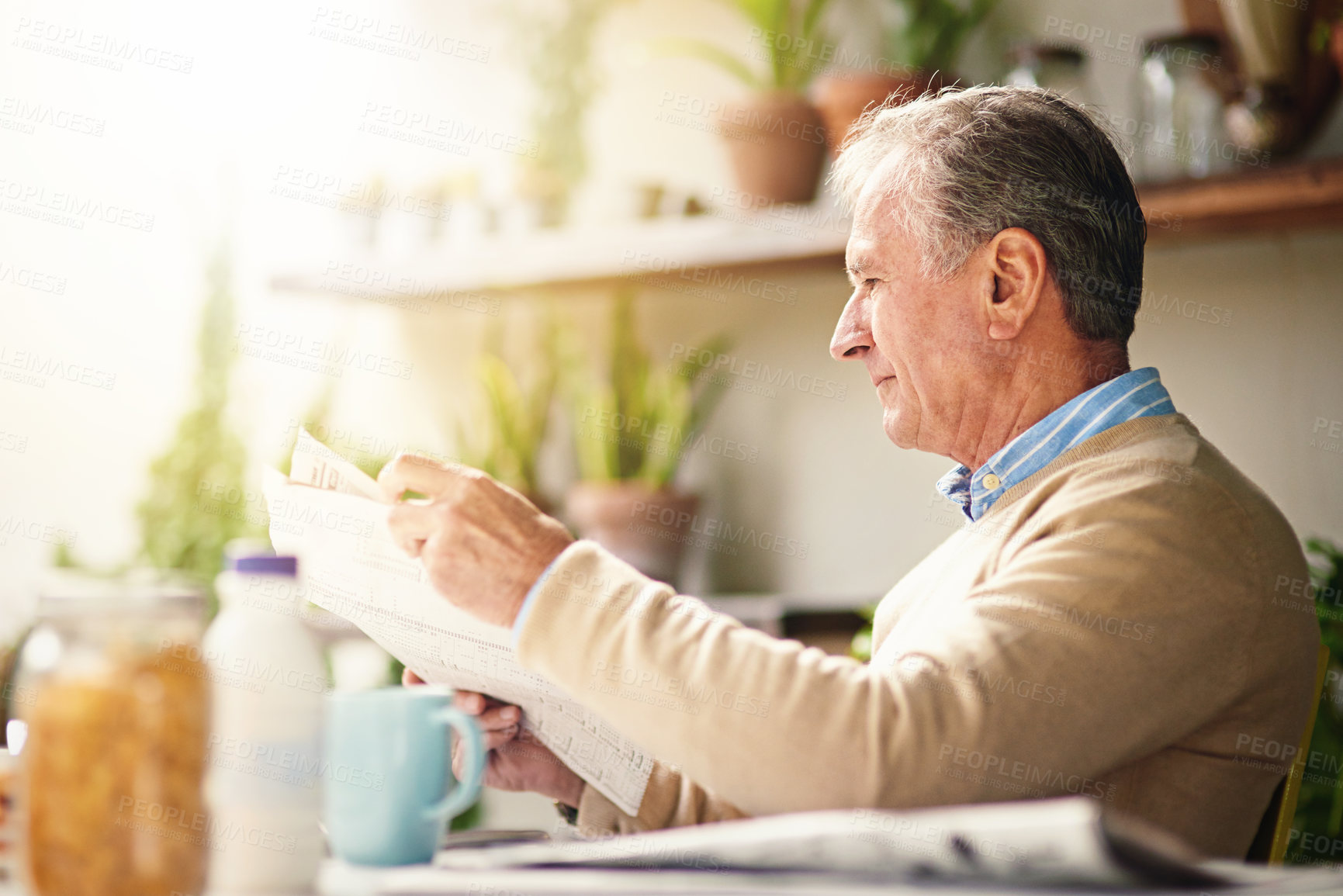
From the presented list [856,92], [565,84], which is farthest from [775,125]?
[565,84]

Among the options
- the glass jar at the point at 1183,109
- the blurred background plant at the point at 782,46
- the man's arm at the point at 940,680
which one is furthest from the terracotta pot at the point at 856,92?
the man's arm at the point at 940,680

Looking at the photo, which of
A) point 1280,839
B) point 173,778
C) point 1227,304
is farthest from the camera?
point 1227,304

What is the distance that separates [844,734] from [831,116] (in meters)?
1.87

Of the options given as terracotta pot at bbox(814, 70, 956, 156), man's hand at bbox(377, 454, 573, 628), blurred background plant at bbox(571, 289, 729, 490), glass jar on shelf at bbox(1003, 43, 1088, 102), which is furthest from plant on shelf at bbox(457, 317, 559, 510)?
man's hand at bbox(377, 454, 573, 628)

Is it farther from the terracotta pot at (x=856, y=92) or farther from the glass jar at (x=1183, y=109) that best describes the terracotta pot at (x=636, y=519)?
the glass jar at (x=1183, y=109)

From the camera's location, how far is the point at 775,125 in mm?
2537

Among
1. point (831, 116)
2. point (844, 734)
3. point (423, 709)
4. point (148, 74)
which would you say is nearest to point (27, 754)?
point (423, 709)

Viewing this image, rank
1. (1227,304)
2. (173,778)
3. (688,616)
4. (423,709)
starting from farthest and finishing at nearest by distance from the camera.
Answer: (1227,304), (688,616), (423,709), (173,778)

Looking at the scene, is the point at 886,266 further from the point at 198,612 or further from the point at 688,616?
the point at 198,612

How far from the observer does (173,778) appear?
0.67 metres

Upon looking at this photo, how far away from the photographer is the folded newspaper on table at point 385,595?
0.95 metres

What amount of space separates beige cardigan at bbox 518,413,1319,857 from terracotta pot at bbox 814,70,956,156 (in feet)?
4.79

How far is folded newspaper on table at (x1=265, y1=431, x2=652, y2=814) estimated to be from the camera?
0.95 metres

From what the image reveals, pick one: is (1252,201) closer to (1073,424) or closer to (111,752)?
(1073,424)
